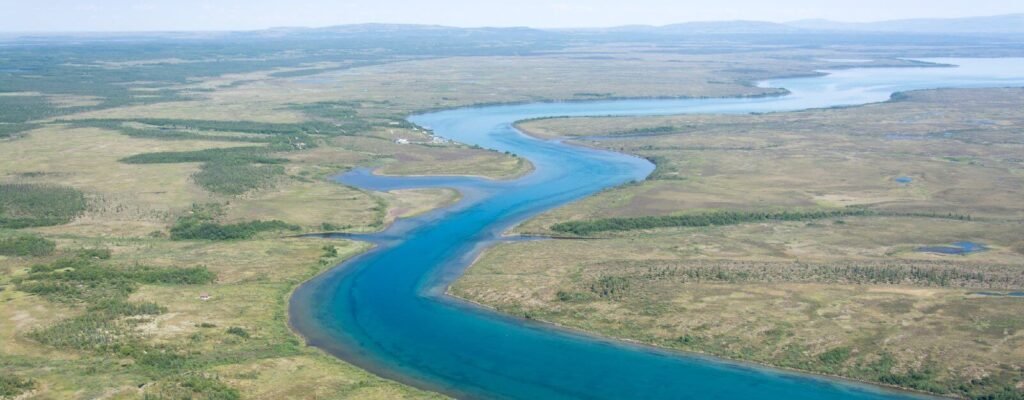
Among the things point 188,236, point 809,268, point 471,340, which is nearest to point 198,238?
point 188,236

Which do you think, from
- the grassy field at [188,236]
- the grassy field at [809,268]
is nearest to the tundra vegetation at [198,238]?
the grassy field at [188,236]

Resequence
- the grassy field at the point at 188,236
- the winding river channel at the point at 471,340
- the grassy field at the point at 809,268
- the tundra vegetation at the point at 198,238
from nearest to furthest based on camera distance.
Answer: the grassy field at the point at 188,236
the tundra vegetation at the point at 198,238
the winding river channel at the point at 471,340
the grassy field at the point at 809,268

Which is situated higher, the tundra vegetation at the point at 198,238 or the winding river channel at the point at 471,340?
the tundra vegetation at the point at 198,238

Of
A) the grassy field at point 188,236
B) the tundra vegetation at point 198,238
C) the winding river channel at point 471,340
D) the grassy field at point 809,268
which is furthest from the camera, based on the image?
the grassy field at point 809,268

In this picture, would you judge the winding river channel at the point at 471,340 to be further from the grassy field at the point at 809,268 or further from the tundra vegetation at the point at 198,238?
the tundra vegetation at the point at 198,238

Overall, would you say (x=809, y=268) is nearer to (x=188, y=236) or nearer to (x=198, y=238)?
(x=198, y=238)

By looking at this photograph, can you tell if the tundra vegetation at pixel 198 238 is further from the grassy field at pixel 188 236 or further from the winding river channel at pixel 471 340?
the winding river channel at pixel 471 340

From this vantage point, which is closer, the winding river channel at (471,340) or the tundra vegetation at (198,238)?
the tundra vegetation at (198,238)

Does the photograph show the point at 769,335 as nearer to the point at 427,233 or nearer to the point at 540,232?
the point at 540,232

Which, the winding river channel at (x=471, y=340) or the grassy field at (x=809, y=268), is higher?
the grassy field at (x=809, y=268)
